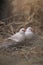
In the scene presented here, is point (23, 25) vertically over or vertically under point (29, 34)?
over

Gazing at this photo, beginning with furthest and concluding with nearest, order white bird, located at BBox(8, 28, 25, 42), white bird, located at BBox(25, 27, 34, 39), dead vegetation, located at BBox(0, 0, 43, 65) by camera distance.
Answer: white bird, located at BBox(25, 27, 34, 39), white bird, located at BBox(8, 28, 25, 42), dead vegetation, located at BBox(0, 0, 43, 65)

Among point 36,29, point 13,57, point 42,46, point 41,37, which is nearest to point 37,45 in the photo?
point 42,46

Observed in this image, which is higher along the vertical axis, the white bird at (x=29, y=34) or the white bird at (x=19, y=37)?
the white bird at (x=29, y=34)

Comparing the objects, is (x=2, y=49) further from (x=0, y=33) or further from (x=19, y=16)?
(x=19, y=16)

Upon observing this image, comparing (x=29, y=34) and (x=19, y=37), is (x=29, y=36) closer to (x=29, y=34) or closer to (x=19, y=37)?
(x=29, y=34)

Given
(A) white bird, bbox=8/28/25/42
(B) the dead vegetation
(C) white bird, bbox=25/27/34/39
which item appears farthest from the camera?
(C) white bird, bbox=25/27/34/39

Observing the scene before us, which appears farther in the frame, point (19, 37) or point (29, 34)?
point (29, 34)

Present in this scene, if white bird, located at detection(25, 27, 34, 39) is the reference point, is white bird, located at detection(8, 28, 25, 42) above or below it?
below

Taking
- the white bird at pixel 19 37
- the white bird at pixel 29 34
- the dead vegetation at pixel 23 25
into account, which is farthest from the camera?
the white bird at pixel 29 34

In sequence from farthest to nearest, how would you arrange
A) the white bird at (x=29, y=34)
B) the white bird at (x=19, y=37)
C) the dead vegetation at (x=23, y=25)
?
the white bird at (x=29, y=34) < the white bird at (x=19, y=37) < the dead vegetation at (x=23, y=25)

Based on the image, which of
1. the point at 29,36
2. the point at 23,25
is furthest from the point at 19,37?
the point at 23,25

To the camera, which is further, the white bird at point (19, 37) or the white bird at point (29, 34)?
the white bird at point (29, 34)

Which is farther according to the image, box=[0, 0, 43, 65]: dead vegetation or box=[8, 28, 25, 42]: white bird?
box=[8, 28, 25, 42]: white bird

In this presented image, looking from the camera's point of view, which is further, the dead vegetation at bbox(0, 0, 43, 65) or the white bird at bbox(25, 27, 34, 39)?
the white bird at bbox(25, 27, 34, 39)
